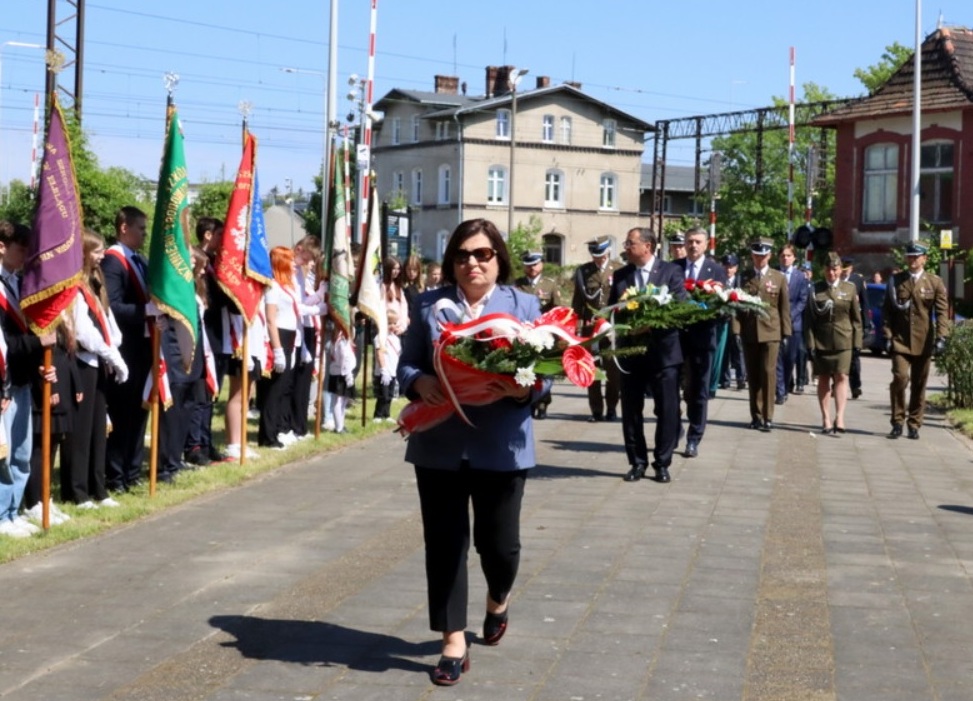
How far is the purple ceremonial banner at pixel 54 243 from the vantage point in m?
9.61

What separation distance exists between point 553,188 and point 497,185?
135 inches

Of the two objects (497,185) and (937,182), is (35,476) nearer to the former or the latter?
(937,182)

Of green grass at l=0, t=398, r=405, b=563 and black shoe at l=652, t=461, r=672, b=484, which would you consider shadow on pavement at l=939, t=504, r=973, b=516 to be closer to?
black shoe at l=652, t=461, r=672, b=484

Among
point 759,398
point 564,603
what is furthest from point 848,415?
point 564,603

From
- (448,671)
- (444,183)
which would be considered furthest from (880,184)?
(444,183)

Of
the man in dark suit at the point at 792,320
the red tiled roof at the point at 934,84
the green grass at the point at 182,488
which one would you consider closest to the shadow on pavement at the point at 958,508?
the green grass at the point at 182,488

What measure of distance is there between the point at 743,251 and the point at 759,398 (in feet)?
163

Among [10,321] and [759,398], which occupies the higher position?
[10,321]

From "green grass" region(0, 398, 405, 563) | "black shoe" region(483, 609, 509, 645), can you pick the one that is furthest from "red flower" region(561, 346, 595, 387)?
"green grass" region(0, 398, 405, 563)

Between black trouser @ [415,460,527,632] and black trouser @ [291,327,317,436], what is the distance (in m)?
8.64

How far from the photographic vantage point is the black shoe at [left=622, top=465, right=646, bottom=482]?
1307cm

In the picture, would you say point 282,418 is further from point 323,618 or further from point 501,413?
point 501,413

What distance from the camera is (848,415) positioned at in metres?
20.0

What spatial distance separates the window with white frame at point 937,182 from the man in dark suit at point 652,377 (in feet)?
113
